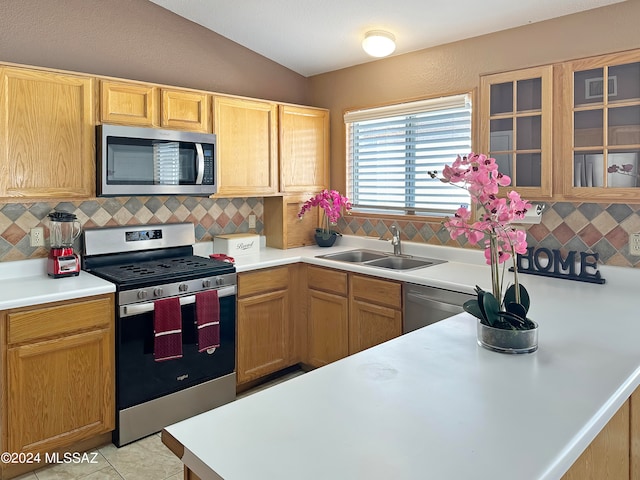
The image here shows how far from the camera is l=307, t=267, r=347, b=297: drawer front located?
330 cm

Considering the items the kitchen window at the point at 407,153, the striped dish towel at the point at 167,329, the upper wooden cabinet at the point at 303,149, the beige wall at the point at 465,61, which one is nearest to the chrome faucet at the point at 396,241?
the kitchen window at the point at 407,153

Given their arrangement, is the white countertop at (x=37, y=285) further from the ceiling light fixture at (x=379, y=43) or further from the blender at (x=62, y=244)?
the ceiling light fixture at (x=379, y=43)

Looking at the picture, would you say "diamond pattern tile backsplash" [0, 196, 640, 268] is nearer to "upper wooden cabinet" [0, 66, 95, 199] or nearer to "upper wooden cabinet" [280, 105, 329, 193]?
"upper wooden cabinet" [0, 66, 95, 199]

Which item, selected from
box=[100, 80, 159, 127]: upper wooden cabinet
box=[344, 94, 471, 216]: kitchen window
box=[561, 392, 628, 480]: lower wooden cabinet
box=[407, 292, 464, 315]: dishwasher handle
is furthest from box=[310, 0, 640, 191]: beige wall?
box=[561, 392, 628, 480]: lower wooden cabinet

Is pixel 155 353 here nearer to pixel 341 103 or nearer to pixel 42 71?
pixel 42 71

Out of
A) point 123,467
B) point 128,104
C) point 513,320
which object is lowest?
point 123,467

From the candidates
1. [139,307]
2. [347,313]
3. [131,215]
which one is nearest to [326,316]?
[347,313]

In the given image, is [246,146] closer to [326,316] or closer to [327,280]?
[327,280]

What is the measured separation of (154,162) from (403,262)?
1.80m

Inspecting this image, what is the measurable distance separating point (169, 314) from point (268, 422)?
177cm

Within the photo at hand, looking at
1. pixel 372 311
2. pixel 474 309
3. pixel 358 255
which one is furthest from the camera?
pixel 358 255

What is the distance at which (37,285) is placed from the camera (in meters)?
2.62

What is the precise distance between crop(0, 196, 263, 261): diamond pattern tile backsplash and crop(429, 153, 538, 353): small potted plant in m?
2.35

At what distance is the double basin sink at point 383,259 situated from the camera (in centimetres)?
347
